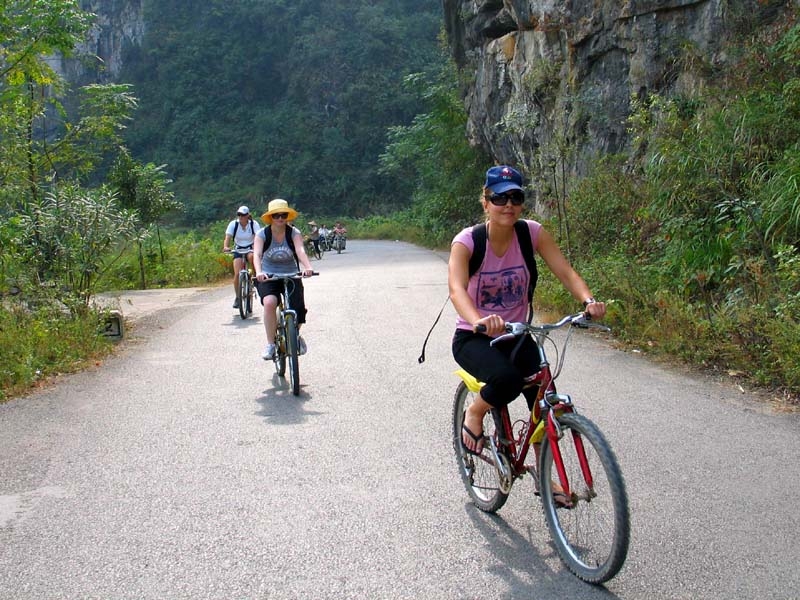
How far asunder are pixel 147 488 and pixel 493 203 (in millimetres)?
2774

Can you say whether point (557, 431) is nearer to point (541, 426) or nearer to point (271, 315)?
point (541, 426)

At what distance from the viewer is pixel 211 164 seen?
7000 centimetres

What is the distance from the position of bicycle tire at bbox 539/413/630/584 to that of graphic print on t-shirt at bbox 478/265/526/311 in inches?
30.5

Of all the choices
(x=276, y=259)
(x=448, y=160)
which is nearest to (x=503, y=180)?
(x=276, y=259)

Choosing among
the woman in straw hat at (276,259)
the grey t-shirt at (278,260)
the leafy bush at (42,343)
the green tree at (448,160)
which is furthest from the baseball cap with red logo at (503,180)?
the green tree at (448,160)

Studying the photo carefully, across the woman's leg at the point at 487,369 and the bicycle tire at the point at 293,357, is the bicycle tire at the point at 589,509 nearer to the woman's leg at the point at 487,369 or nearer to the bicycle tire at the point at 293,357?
the woman's leg at the point at 487,369

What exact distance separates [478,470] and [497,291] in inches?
41.4

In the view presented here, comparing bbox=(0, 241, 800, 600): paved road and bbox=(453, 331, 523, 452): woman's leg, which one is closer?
bbox=(0, 241, 800, 600): paved road

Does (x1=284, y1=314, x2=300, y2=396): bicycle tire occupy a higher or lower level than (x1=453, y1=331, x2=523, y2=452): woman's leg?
lower

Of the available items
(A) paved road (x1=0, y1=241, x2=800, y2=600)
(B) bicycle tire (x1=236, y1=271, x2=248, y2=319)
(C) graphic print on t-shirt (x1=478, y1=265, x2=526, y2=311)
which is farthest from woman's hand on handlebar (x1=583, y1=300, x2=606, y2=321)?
(B) bicycle tire (x1=236, y1=271, x2=248, y2=319)

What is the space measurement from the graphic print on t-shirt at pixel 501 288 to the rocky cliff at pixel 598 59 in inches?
398

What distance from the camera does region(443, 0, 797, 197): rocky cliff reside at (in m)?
13.8

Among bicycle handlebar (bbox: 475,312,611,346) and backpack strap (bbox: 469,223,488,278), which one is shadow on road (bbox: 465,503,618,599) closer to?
bicycle handlebar (bbox: 475,312,611,346)

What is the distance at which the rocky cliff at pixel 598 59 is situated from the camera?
45.3 ft
